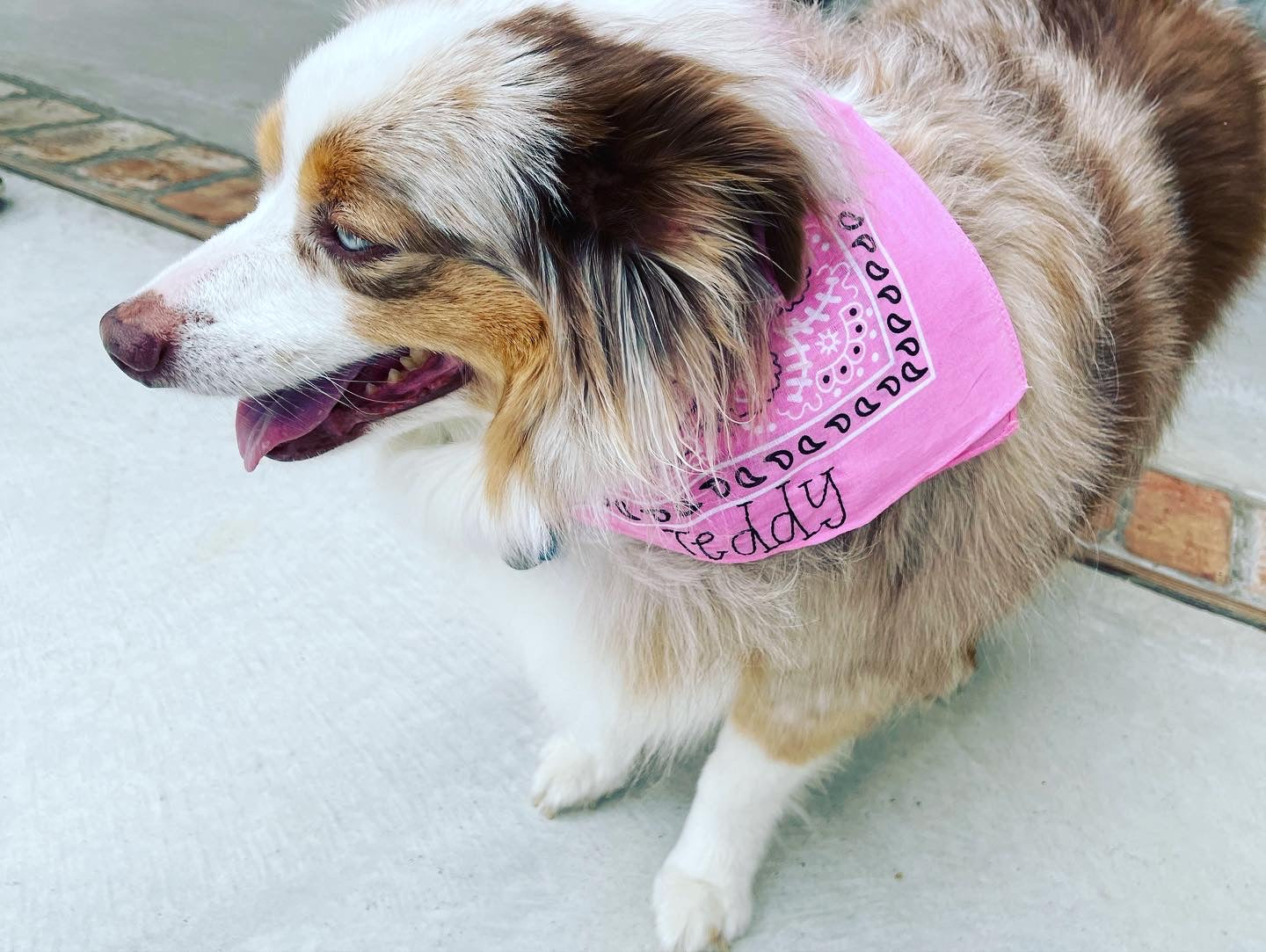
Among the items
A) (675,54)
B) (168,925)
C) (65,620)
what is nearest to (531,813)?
(168,925)

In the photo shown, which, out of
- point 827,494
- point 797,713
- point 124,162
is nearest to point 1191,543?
point 797,713

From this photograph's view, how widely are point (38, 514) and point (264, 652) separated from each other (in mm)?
712

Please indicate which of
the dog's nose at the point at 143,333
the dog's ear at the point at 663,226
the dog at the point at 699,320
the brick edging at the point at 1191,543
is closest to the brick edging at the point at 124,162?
the dog's nose at the point at 143,333

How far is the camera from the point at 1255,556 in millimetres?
→ 2143

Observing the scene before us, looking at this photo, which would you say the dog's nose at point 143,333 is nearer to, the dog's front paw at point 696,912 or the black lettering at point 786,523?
the black lettering at point 786,523

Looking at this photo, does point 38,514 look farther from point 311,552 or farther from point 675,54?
point 675,54

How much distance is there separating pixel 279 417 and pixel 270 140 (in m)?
0.37

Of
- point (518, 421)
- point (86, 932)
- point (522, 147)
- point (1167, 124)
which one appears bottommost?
point (86, 932)

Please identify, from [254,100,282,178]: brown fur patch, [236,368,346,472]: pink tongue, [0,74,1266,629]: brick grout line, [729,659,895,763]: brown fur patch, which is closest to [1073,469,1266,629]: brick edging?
[0,74,1266,629]: brick grout line

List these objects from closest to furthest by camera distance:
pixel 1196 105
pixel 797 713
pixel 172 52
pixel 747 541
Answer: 1. pixel 747 541
2. pixel 797 713
3. pixel 1196 105
4. pixel 172 52

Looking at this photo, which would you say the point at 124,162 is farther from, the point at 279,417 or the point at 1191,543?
the point at 1191,543

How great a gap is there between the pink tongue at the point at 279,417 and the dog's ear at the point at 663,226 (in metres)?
0.36

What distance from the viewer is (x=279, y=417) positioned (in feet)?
4.14

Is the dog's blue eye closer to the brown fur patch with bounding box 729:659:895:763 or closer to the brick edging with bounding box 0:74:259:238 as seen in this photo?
the brown fur patch with bounding box 729:659:895:763
